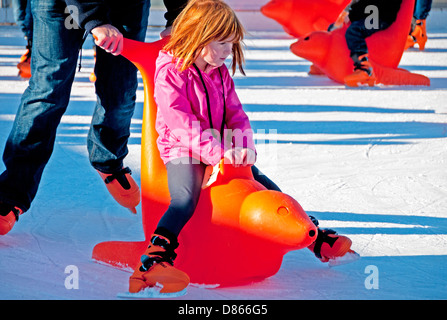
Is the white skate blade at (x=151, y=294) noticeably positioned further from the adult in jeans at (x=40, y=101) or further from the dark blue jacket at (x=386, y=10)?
the dark blue jacket at (x=386, y=10)

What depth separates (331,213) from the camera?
261cm

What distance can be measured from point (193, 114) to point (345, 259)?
2.01 ft

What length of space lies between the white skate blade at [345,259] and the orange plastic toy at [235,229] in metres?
0.22

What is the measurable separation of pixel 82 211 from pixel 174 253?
0.80 meters

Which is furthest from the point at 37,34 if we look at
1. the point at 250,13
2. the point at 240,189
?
the point at 250,13

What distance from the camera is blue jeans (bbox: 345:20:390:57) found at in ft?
17.5

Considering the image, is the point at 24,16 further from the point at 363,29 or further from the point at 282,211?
the point at 282,211

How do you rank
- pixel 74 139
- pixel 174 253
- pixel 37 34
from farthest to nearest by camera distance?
pixel 74 139
pixel 37 34
pixel 174 253

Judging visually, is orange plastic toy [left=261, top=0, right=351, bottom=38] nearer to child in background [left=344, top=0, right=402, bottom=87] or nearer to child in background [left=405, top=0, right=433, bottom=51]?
child in background [left=405, top=0, right=433, bottom=51]

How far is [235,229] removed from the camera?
1.90m

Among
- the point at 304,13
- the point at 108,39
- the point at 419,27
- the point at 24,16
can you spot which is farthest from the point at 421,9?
the point at 108,39

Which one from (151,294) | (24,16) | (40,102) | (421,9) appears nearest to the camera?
(151,294)

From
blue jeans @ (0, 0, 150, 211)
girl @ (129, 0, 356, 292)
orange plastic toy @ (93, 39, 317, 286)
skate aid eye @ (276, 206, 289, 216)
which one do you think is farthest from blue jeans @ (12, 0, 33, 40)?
skate aid eye @ (276, 206, 289, 216)

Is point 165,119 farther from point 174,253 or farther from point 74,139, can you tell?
point 74,139
